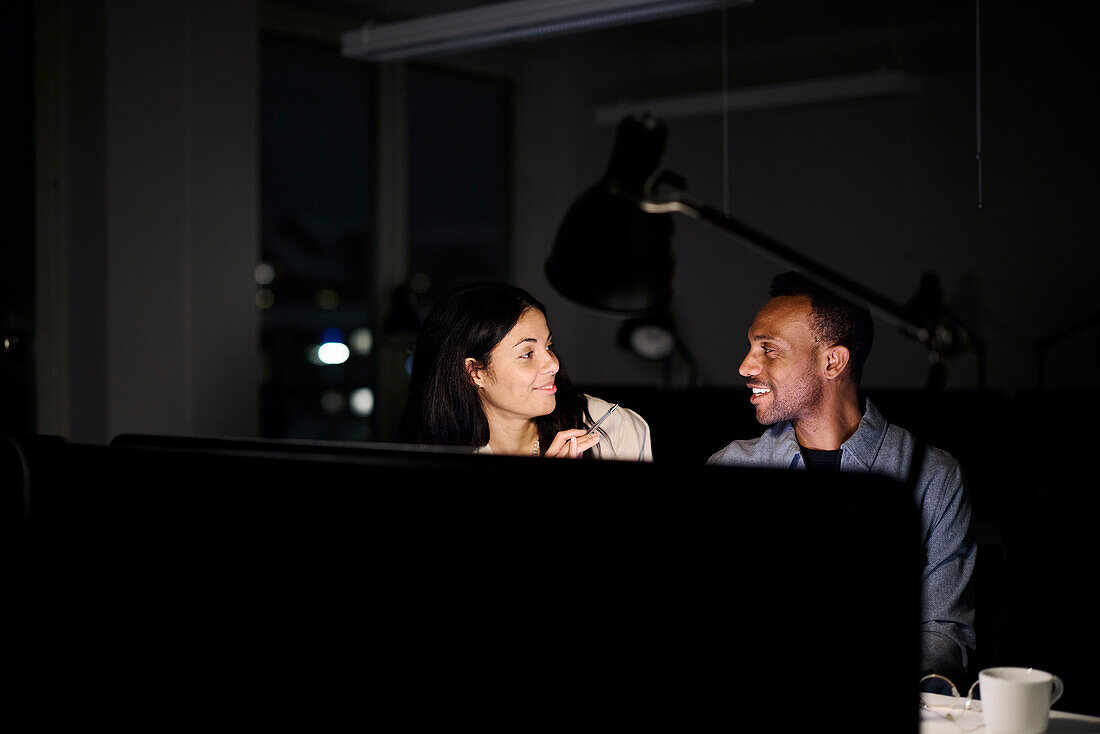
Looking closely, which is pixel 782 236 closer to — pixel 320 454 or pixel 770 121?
pixel 770 121

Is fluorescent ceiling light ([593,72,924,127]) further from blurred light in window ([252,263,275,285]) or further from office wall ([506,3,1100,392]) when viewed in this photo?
blurred light in window ([252,263,275,285])

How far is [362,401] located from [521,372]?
10.3 feet

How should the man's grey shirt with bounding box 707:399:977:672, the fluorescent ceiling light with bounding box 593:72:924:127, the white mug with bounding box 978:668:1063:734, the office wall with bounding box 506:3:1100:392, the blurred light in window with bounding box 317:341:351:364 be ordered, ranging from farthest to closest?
the office wall with bounding box 506:3:1100:392 → the fluorescent ceiling light with bounding box 593:72:924:127 → the blurred light in window with bounding box 317:341:351:364 → the man's grey shirt with bounding box 707:399:977:672 → the white mug with bounding box 978:668:1063:734

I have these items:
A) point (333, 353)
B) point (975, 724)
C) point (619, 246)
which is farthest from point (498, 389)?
point (975, 724)

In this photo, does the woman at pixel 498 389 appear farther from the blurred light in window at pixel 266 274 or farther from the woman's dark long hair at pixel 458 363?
the blurred light in window at pixel 266 274

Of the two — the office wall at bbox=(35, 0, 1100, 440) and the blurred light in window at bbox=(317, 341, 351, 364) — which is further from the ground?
the office wall at bbox=(35, 0, 1100, 440)

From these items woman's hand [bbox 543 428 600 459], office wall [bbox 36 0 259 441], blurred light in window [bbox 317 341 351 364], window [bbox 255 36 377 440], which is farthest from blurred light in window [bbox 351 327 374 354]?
woman's hand [bbox 543 428 600 459]

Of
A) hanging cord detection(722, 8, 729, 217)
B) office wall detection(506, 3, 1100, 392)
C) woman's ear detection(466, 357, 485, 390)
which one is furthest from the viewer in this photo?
hanging cord detection(722, 8, 729, 217)

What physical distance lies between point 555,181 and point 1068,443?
313 centimetres

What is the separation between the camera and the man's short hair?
2.02 meters

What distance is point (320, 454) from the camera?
44.0 inches

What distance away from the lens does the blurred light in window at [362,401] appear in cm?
525

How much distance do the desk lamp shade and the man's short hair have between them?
274mm

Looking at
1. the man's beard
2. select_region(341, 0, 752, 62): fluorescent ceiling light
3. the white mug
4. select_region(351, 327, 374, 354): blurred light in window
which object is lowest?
the white mug
